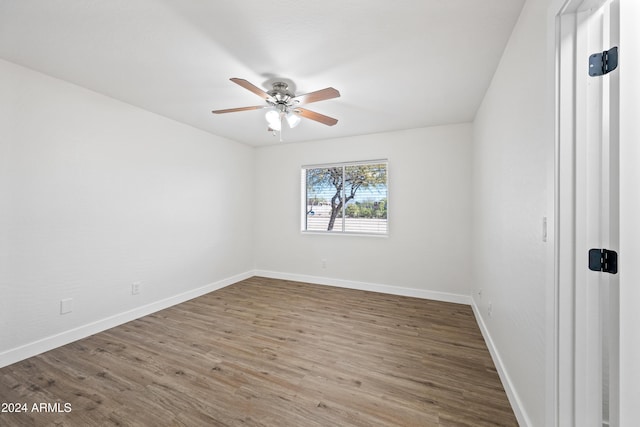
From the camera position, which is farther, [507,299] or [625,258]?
[507,299]

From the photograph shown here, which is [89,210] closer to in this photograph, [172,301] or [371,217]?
[172,301]

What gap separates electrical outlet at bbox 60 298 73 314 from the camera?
93.0 inches

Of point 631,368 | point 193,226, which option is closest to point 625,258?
point 631,368

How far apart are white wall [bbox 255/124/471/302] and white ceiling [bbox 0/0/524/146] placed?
35.6 inches

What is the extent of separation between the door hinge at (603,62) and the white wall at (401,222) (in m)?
2.56

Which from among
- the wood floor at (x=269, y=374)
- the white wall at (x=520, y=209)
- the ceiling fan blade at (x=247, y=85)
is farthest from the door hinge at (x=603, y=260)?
the ceiling fan blade at (x=247, y=85)

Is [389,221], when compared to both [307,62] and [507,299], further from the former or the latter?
[307,62]

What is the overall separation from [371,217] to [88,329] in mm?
3619

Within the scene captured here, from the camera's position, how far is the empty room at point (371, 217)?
1.04m

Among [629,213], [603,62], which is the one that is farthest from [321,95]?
[629,213]

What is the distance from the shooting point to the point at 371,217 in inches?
158

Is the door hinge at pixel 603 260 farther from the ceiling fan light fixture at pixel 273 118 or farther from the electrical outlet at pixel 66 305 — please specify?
→ the electrical outlet at pixel 66 305

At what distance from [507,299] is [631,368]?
1.01 meters

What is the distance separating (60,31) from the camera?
1718mm
